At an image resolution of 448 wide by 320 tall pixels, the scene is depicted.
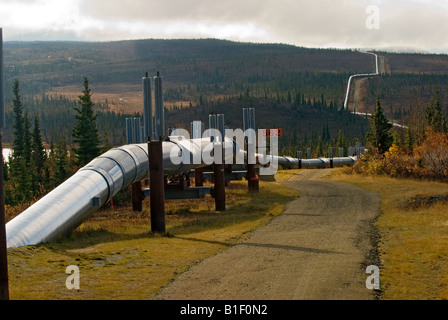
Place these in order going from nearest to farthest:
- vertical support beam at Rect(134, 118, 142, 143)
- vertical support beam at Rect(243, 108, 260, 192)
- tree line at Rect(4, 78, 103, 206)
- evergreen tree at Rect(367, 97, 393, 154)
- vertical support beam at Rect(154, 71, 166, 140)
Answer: vertical support beam at Rect(154, 71, 166, 140), vertical support beam at Rect(134, 118, 142, 143), vertical support beam at Rect(243, 108, 260, 192), tree line at Rect(4, 78, 103, 206), evergreen tree at Rect(367, 97, 393, 154)

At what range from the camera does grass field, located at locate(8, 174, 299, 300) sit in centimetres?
1443

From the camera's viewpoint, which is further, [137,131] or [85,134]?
[85,134]

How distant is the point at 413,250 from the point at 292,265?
5.19m

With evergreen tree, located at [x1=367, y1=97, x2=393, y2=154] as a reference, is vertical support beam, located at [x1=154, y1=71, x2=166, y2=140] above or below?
above

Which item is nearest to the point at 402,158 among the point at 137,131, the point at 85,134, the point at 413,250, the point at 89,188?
the point at 137,131

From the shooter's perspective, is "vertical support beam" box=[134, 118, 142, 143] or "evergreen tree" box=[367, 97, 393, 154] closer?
"vertical support beam" box=[134, 118, 142, 143]

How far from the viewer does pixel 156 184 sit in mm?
23672

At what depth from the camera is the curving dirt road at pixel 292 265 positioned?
1373 cm

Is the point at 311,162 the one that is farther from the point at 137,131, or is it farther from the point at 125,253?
the point at 125,253

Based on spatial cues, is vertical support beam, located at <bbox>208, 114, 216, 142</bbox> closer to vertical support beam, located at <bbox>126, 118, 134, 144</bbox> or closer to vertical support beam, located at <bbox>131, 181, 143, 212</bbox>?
vertical support beam, located at <bbox>126, 118, 134, 144</bbox>

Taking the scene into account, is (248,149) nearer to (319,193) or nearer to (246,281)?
(319,193)

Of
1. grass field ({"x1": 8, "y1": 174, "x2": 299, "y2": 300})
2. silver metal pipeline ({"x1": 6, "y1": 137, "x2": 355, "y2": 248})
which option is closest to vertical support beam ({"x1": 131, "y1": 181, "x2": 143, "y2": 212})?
grass field ({"x1": 8, "y1": 174, "x2": 299, "y2": 300})

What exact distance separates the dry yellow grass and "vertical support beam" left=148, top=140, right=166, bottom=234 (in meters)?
8.11
